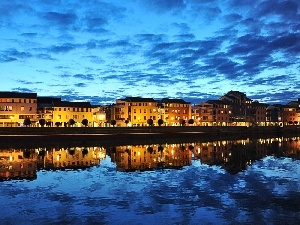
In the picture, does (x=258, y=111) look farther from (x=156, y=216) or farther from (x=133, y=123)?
(x=156, y=216)

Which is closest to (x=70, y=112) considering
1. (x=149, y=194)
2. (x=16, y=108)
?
(x=16, y=108)

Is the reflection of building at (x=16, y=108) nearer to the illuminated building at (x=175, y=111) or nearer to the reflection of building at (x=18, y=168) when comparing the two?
the illuminated building at (x=175, y=111)

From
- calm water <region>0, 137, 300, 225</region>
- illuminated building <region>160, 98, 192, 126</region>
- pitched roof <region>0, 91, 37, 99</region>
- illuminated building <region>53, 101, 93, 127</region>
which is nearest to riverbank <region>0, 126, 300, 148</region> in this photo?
illuminated building <region>53, 101, 93, 127</region>

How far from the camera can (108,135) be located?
7169 cm

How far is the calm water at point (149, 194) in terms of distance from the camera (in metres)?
16.5

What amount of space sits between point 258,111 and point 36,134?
96.0 meters

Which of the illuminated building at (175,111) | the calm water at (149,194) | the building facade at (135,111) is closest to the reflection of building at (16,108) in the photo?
the building facade at (135,111)

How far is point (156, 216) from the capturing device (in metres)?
16.7

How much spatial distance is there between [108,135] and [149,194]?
167 ft

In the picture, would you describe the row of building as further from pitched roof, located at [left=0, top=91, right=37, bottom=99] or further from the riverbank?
the riverbank

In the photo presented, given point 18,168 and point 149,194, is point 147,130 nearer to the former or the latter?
point 18,168

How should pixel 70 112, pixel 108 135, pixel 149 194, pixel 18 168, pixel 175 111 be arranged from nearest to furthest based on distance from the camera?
pixel 149 194
pixel 18 168
pixel 108 135
pixel 70 112
pixel 175 111

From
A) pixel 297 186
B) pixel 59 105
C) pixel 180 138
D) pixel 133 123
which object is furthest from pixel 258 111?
pixel 297 186

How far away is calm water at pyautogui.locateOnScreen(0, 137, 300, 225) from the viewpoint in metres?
16.5
